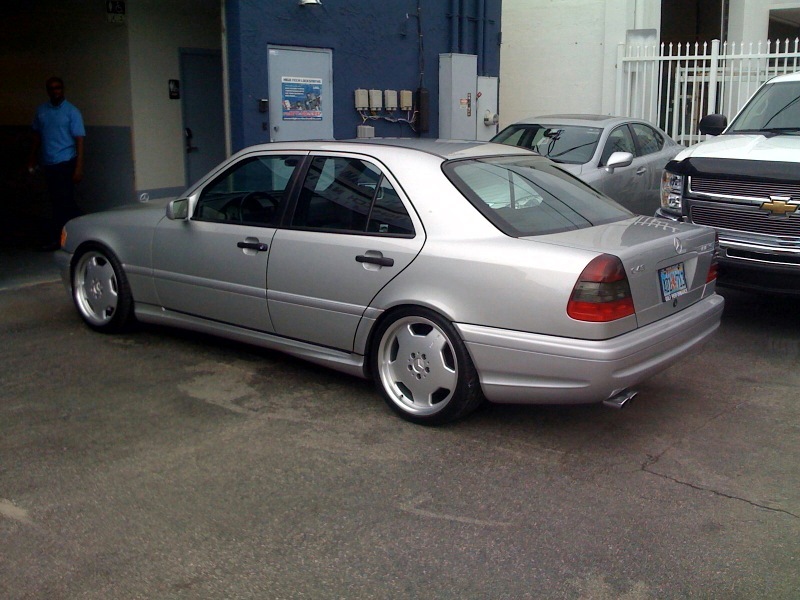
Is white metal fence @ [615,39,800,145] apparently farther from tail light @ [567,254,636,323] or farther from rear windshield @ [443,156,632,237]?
tail light @ [567,254,636,323]

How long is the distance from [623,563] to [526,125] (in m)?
7.87

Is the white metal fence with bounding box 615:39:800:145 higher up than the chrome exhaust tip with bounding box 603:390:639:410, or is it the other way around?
the white metal fence with bounding box 615:39:800:145

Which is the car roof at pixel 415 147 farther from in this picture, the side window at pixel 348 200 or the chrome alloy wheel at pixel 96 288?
the chrome alloy wheel at pixel 96 288

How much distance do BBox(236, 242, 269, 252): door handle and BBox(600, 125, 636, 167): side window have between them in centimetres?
535

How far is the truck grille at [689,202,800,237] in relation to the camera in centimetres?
679

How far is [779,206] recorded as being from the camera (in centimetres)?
680

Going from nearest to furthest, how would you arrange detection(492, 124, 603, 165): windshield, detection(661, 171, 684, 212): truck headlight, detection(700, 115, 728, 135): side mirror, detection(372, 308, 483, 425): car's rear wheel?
detection(372, 308, 483, 425): car's rear wheel < detection(661, 171, 684, 212): truck headlight < detection(700, 115, 728, 135): side mirror < detection(492, 124, 603, 165): windshield

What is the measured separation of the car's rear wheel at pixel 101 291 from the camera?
6.60 meters

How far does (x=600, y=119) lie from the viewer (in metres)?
10.7

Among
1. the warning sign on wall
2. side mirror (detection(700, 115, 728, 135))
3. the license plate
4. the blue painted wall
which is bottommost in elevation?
the license plate

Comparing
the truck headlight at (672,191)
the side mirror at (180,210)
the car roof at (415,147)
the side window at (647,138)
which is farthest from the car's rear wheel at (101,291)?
the side window at (647,138)

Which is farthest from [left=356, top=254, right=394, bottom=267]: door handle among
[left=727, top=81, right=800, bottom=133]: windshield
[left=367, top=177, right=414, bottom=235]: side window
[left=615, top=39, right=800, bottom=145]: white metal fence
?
[left=615, top=39, right=800, bottom=145]: white metal fence

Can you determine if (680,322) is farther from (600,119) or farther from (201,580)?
(600,119)

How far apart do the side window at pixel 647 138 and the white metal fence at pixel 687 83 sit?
10.8 ft
